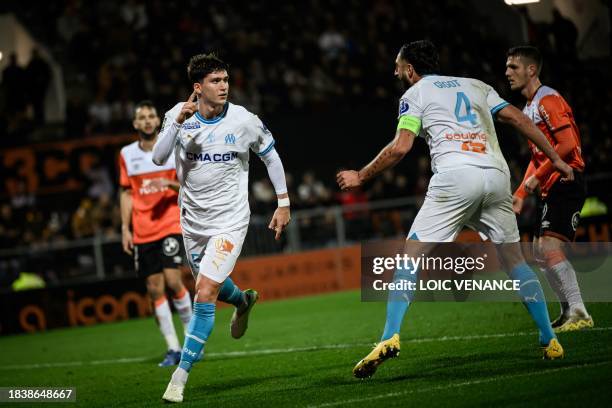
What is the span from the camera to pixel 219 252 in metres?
8.18

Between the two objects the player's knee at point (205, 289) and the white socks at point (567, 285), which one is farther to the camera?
the white socks at point (567, 285)

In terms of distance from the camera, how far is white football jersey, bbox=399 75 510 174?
299 inches

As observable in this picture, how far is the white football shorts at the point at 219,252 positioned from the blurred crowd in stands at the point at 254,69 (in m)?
10.7

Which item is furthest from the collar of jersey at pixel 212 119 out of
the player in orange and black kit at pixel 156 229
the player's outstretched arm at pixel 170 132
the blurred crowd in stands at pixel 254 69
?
the blurred crowd in stands at pixel 254 69

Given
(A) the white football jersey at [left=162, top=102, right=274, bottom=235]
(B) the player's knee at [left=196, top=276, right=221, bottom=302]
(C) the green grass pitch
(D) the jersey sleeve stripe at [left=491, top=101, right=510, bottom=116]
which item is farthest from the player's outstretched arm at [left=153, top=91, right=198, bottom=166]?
(D) the jersey sleeve stripe at [left=491, top=101, right=510, bottom=116]

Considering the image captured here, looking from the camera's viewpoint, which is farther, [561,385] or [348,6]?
[348,6]

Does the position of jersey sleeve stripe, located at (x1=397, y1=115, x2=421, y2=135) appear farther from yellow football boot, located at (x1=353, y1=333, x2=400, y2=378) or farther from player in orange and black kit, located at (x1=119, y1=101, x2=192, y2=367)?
player in orange and black kit, located at (x1=119, y1=101, x2=192, y2=367)

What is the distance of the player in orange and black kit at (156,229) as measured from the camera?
1111cm

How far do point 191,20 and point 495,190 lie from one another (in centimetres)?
1858

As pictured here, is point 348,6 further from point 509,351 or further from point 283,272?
point 509,351

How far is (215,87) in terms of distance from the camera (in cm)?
823

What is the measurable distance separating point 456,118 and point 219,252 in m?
2.23

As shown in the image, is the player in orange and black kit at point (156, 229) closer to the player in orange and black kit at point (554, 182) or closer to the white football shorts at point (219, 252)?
the white football shorts at point (219, 252)

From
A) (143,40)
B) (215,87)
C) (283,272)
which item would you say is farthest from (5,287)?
(215,87)
